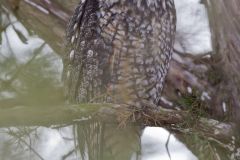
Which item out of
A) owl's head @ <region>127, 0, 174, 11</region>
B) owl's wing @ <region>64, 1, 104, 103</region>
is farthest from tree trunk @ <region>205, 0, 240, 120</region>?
owl's wing @ <region>64, 1, 104, 103</region>

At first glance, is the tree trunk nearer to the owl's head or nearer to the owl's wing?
the owl's head

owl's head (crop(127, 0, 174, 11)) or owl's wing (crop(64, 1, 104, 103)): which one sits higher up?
owl's head (crop(127, 0, 174, 11))

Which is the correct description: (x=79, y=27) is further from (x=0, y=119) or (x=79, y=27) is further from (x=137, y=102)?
(x=0, y=119)

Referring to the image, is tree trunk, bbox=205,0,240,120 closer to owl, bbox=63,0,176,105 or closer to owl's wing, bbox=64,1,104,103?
owl, bbox=63,0,176,105

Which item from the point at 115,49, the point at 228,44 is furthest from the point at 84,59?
the point at 228,44

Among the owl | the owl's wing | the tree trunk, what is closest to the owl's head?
the owl

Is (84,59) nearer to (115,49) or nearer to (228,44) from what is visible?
(115,49)

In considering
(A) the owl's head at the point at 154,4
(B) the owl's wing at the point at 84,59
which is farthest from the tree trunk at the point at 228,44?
(B) the owl's wing at the point at 84,59

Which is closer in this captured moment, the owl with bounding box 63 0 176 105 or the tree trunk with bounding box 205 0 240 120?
the owl with bounding box 63 0 176 105
